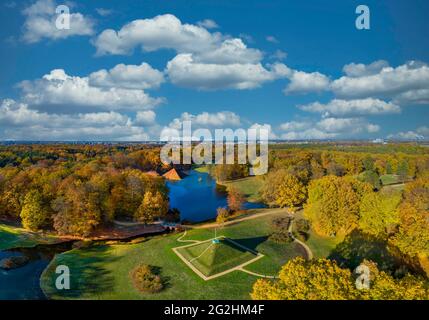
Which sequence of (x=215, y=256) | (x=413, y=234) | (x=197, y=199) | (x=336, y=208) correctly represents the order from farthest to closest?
(x=197, y=199)
(x=336, y=208)
(x=413, y=234)
(x=215, y=256)

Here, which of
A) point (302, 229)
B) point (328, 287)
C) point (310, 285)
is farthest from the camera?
point (302, 229)

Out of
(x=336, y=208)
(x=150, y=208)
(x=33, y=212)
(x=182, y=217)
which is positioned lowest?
(x=182, y=217)

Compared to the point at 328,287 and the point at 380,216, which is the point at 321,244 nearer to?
the point at 380,216

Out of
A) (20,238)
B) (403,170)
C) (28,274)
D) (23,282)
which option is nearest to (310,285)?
(23,282)

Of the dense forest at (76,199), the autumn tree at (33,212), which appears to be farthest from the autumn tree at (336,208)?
the autumn tree at (33,212)

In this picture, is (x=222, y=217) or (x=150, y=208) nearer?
(x=150, y=208)

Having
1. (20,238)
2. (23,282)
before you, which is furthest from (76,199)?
(23,282)

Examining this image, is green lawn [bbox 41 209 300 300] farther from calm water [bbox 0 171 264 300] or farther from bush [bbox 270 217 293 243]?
calm water [bbox 0 171 264 300]

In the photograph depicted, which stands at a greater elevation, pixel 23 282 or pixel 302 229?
pixel 302 229
